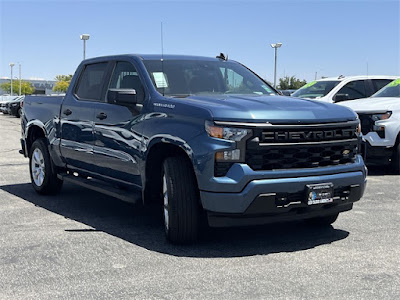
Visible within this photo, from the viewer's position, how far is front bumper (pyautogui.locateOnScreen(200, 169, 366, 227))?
4758 millimetres

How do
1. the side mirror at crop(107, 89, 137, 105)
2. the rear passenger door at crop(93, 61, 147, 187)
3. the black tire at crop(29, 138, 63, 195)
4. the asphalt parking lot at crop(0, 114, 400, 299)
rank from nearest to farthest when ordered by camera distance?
the asphalt parking lot at crop(0, 114, 400, 299) < the side mirror at crop(107, 89, 137, 105) < the rear passenger door at crop(93, 61, 147, 187) < the black tire at crop(29, 138, 63, 195)

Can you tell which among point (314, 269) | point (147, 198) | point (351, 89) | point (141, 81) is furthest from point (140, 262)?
point (351, 89)

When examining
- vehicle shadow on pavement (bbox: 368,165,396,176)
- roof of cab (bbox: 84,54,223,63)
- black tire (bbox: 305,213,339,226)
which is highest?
roof of cab (bbox: 84,54,223,63)

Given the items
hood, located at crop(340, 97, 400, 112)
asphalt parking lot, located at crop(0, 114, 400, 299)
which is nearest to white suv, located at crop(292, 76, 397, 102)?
hood, located at crop(340, 97, 400, 112)

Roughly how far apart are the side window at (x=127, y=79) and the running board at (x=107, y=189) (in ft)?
3.21

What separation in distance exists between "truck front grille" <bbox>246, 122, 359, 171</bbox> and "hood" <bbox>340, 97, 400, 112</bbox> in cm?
471

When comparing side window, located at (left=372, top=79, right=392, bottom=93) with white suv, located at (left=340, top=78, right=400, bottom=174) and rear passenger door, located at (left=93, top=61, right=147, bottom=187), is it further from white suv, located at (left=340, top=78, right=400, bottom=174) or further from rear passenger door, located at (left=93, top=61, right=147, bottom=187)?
rear passenger door, located at (left=93, top=61, right=147, bottom=187)

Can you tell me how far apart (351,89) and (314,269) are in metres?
8.84

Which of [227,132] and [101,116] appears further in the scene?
[101,116]

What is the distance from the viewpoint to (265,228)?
600 cm

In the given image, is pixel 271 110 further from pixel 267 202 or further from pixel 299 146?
pixel 267 202

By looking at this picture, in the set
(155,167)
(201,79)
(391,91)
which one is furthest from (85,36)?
(155,167)

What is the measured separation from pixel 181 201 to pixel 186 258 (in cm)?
50

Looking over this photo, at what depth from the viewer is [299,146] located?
4.94 metres
